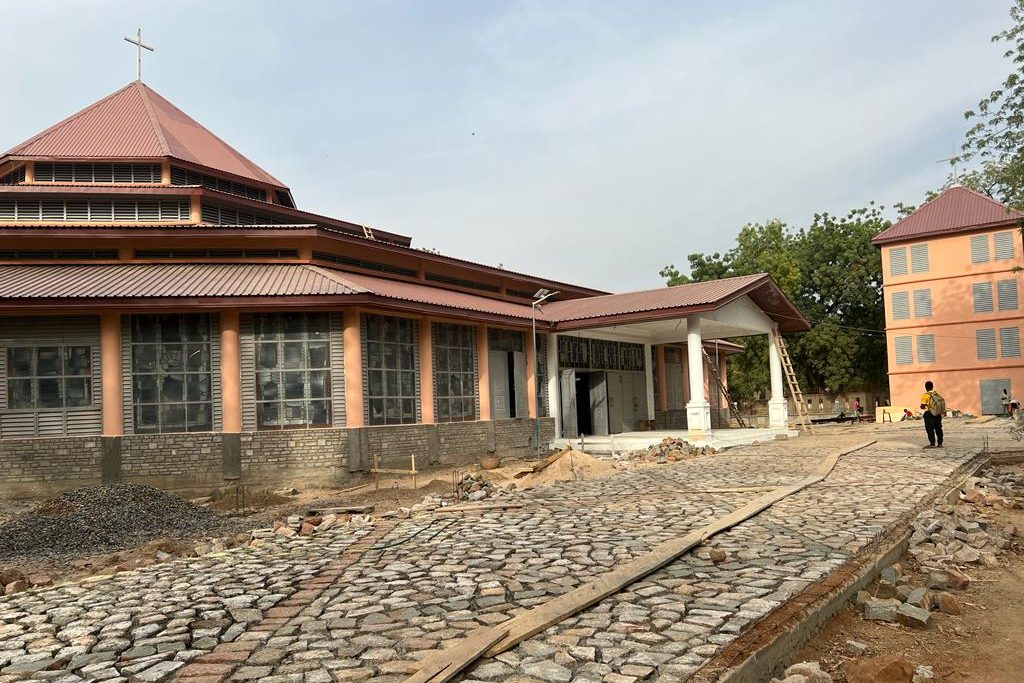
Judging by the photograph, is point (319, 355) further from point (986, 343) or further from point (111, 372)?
point (986, 343)

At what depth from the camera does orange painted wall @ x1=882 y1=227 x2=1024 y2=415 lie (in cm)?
3256

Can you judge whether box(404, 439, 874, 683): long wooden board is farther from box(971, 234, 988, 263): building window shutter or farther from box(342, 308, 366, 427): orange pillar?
box(971, 234, 988, 263): building window shutter

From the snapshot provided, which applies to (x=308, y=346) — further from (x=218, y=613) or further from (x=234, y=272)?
(x=218, y=613)

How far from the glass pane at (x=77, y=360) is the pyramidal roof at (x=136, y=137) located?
5.90 metres

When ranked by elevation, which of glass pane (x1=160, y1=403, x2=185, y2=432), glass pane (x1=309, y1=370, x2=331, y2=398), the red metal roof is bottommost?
glass pane (x1=160, y1=403, x2=185, y2=432)

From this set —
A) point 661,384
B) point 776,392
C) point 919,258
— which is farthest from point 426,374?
point 919,258

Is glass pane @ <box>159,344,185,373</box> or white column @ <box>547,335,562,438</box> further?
white column @ <box>547,335,562,438</box>

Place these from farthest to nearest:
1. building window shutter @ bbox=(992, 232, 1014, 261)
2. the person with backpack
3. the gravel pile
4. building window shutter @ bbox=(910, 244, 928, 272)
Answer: building window shutter @ bbox=(910, 244, 928, 272)
building window shutter @ bbox=(992, 232, 1014, 261)
the person with backpack
the gravel pile

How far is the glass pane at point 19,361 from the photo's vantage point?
48.3 feet

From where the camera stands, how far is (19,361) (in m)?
14.8

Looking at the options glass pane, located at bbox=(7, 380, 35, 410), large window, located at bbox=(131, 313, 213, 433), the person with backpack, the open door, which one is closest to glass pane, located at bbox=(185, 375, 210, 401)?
large window, located at bbox=(131, 313, 213, 433)

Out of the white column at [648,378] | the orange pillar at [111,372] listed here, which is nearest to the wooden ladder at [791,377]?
the white column at [648,378]

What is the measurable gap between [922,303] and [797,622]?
3402 centimetres

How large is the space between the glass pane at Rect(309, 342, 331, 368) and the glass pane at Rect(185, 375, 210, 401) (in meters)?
2.04
